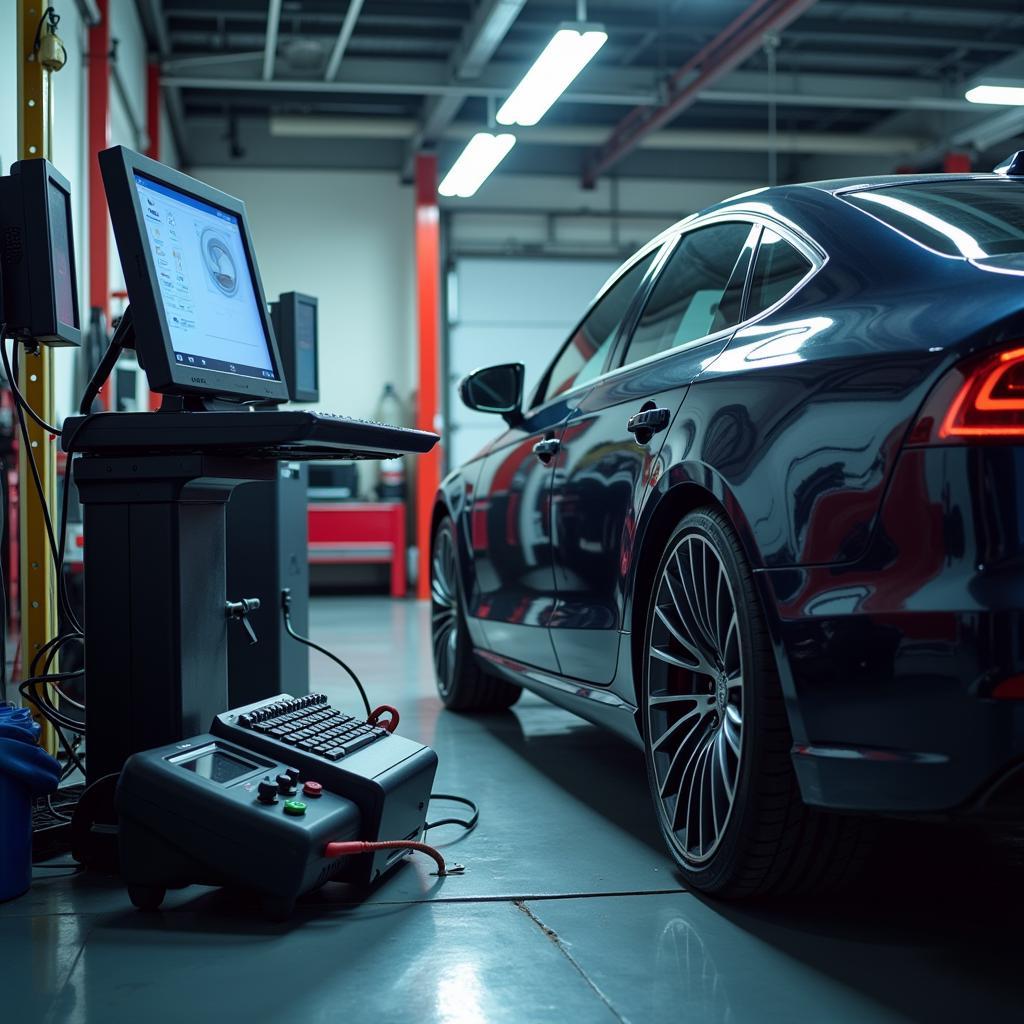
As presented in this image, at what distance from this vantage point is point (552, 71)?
8.15 m

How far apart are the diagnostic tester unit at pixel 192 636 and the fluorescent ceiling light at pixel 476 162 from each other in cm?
789

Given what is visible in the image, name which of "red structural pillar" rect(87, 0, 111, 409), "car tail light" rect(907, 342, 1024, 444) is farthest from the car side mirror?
"red structural pillar" rect(87, 0, 111, 409)

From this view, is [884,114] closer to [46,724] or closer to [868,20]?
[868,20]

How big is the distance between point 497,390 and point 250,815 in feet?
5.86

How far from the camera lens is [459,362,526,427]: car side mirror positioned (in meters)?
3.44

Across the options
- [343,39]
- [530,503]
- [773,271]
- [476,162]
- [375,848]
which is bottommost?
[375,848]

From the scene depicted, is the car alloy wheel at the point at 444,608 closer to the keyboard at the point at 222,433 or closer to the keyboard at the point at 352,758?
the keyboard at the point at 352,758

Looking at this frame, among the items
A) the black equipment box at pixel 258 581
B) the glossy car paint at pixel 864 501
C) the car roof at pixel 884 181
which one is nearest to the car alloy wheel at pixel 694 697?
the glossy car paint at pixel 864 501

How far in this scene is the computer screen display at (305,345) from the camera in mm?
4125

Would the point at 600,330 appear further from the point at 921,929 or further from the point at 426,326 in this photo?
the point at 426,326

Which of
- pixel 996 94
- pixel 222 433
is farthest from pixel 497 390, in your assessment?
pixel 996 94

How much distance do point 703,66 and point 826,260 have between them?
8.88 m

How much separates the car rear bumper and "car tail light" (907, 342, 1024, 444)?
0.07 feet

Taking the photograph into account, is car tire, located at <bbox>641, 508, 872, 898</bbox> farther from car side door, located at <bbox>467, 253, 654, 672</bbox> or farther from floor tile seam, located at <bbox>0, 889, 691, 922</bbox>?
car side door, located at <bbox>467, 253, 654, 672</bbox>
